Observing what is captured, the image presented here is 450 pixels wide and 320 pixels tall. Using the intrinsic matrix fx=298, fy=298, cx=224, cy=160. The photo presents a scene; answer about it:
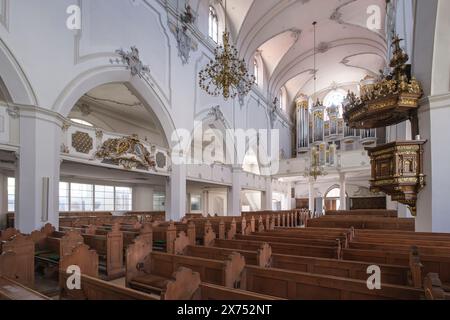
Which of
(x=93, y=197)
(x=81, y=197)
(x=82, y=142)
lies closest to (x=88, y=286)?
(x=82, y=142)

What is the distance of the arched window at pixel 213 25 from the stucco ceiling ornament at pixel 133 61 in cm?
518

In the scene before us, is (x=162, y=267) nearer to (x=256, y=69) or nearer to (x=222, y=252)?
(x=222, y=252)

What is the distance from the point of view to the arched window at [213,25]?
13.1m

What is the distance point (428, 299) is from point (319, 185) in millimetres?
21745

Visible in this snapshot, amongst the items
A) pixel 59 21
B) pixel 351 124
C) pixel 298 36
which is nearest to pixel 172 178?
pixel 59 21

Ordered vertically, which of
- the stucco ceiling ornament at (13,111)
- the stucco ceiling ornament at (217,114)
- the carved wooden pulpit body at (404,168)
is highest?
the stucco ceiling ornament at (217,114)

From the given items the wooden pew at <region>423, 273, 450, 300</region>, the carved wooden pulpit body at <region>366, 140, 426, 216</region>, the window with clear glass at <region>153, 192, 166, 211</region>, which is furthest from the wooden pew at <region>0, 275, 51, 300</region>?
the window with clear glass at <region>153, 192, 166, 211</region>

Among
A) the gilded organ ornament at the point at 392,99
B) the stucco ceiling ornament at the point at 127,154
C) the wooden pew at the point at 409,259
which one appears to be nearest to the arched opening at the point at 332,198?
the stucco ceiling ornament at the point at 127,154

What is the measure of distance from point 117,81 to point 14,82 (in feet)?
9.39

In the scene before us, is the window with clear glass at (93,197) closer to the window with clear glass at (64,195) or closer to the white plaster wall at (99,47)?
the window with clear glass at (64,195)

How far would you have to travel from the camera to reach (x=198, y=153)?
17141 millimetres

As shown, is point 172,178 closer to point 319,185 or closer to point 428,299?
point 428,299

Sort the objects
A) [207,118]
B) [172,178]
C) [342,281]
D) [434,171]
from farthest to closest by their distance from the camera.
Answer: [207,118]
[172,178]
[434,171]
[342,281]

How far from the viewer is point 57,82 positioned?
6582mm
